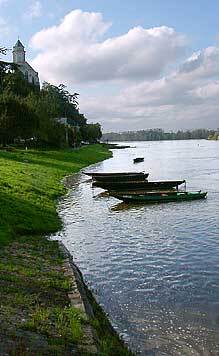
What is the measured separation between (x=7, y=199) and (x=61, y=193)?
12425 mm

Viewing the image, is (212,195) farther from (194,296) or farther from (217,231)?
(194,296)

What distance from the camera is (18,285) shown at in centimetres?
1098

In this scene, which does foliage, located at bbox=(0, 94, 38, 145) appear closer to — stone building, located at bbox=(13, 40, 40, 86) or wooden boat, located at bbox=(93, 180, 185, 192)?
wooden boat, located at bbox=(93, 180, 185, 192)

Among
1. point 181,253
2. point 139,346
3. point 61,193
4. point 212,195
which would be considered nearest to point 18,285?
point 139,346

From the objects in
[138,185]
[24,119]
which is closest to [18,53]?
[24,119]

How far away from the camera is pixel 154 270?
15.0 m

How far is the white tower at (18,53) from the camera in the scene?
530 feet

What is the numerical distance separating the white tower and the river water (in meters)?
143

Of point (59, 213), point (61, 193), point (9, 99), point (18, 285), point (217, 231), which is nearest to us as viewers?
point (18, 285)

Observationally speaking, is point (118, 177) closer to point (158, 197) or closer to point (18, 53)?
point (158, 197)

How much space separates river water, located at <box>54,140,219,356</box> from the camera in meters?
10.1

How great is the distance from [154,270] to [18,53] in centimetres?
15824

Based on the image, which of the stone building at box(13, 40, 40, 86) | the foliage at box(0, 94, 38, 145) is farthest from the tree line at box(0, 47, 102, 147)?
the stone building at box(13, 40, 40, 86)

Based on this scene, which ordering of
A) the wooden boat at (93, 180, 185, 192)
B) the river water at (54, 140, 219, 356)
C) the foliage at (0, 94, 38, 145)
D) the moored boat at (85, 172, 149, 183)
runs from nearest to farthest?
1. the river water at (54, 140, 219, 356)
2. the wooden boat at (93, 180, 185, 192)
3. the moored boat at (85, 172, 149, 183)
4. the foliage at (0, 94, 38, 145)
